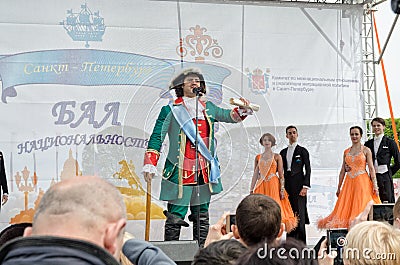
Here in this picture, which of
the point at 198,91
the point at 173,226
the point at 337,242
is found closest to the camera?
the point at 337,242

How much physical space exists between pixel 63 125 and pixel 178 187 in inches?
58.5

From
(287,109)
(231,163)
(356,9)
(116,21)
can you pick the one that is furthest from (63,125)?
(356,9)

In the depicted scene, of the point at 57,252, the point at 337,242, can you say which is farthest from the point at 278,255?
the point at 337,242

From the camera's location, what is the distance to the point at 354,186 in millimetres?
5957

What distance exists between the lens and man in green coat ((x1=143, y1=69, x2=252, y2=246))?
4754mm

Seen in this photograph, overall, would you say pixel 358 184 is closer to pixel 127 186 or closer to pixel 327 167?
pixel 327 167

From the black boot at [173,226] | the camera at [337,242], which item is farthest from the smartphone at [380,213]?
the black boot at [173,226]

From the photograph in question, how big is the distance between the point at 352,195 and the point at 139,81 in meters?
2.30

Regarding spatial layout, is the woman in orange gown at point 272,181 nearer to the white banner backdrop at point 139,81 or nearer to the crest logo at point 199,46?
the white banner backdrop at point 139,81

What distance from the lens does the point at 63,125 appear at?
574 centimetres

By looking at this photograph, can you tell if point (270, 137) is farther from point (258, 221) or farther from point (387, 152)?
point (258, 221)

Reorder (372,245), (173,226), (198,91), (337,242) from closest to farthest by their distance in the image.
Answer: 1. (372,245)
2. (337,242)
3. (198,91)
4. (173,226)

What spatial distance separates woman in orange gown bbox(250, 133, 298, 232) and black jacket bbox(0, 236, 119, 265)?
5.07m

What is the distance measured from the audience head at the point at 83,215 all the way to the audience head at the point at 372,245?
73cm
